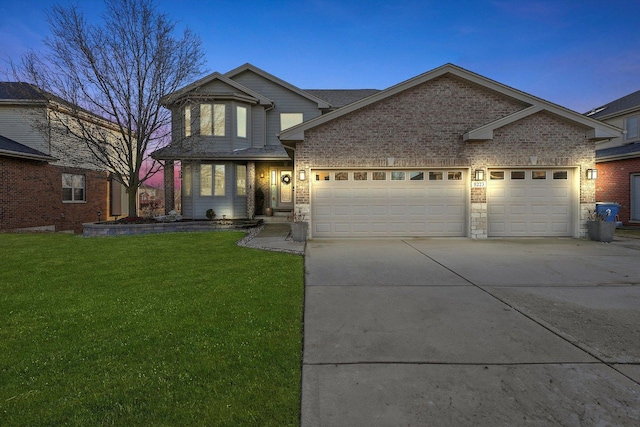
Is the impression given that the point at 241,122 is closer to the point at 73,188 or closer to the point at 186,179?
the point at 186,179

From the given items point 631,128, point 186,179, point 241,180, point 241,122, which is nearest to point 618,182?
point 631,128

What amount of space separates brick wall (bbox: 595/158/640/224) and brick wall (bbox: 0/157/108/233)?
83.4 feet

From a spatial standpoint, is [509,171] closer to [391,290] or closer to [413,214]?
[413,214]

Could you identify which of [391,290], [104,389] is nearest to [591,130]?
[391,290]

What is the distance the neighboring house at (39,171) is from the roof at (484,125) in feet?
34.4

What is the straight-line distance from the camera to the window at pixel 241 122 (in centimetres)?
1652

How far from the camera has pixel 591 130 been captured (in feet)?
33.9

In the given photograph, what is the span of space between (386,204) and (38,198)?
17048 mm

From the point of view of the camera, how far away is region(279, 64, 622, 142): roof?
33.5 feet

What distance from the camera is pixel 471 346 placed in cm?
323

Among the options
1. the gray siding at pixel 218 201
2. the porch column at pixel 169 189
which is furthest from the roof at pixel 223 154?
the porch column at pixel 169 189

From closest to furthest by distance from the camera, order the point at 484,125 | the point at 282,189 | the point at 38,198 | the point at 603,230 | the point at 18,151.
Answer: the point at 603,230, the point at 484,125, the point at 18,151, the point at 38,198, the point at 282,189

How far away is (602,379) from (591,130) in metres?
10.9

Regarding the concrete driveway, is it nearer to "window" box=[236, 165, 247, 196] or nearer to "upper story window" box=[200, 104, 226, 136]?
"window" box=[236, 165, 247, 196]
